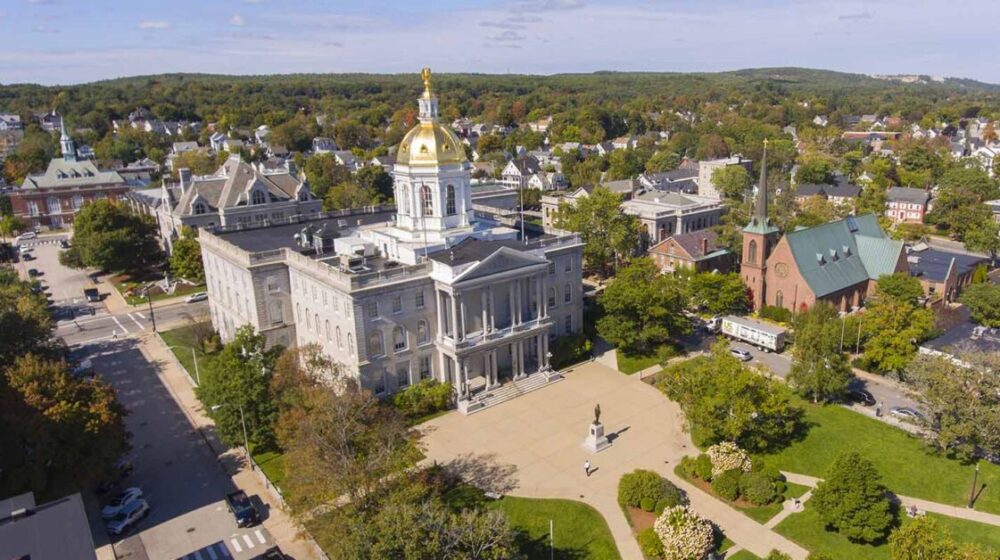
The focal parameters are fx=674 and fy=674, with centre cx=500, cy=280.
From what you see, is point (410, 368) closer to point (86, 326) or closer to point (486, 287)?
point (486, 287)

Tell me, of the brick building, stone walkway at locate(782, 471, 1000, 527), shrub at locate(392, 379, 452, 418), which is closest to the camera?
stone walkway at locate(782, 471, 1000, 527)

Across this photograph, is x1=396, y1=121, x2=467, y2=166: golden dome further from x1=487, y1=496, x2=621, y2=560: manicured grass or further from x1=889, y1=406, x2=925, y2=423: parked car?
x1=889, y1=406, x2=925, y2=423: parked car

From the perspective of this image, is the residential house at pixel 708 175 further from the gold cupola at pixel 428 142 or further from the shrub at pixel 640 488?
the shrub at pixel 640 488

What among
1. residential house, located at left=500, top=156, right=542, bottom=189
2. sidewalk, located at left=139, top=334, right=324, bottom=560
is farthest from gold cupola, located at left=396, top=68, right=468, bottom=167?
residential house, located at left=500, top=156, right=542, bottom=189

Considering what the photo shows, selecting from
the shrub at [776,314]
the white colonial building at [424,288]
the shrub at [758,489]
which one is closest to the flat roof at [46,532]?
the white colonial building at [424,288]

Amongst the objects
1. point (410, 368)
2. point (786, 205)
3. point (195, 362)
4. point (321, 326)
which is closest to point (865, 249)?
point (786, 205)
